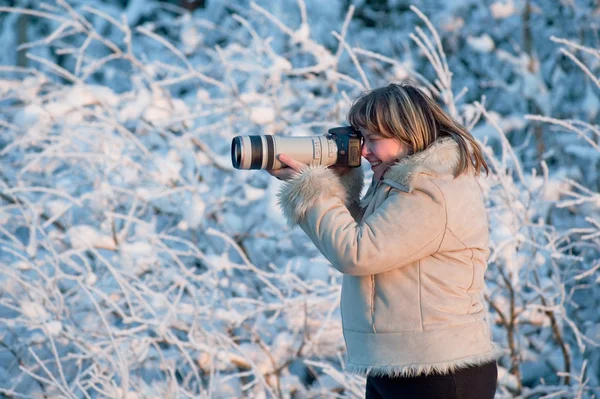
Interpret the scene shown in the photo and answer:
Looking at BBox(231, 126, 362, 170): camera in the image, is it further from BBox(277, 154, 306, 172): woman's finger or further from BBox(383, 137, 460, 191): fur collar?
BBox(383, 137, 460, 191): fur collar

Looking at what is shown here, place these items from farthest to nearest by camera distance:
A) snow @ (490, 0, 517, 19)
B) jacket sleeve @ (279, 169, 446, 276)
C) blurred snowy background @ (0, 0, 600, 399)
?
snow @ (490, 0, 517, 19)
blurred snowy background @ (0, 0, 600, 399)
jacket sleeve @ (279, 169, 446, 276)

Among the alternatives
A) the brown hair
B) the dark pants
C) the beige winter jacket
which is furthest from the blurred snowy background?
the dark pants

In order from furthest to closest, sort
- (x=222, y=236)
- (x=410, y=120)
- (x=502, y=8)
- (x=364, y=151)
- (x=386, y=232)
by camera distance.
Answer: (x=502, y=8) < (x=222, y=236) < (x=364, y=151) < (x=410, y=120) < (x=386, y=232)

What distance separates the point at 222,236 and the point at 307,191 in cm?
173

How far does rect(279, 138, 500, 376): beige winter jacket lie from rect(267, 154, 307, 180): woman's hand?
0.06m

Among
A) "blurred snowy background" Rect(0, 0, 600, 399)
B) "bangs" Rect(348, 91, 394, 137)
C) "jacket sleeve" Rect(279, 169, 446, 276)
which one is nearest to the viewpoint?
"jacket sleeve" Rect(279, 169, 446, 276)

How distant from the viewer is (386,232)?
5.62 ft

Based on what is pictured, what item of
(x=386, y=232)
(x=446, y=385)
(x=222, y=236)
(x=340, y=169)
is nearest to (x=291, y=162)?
(x=340, y=169)

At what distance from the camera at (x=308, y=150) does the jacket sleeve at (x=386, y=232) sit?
0.17m

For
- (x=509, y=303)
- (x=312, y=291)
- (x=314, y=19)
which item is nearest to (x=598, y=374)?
(x=509, y=303)

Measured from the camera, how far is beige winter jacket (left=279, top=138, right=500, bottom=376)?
1720 mm

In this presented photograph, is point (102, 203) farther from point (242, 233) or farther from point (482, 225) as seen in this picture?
point (482, 225)

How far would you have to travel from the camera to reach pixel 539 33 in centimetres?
625

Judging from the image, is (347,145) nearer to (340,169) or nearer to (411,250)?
(340,169)
